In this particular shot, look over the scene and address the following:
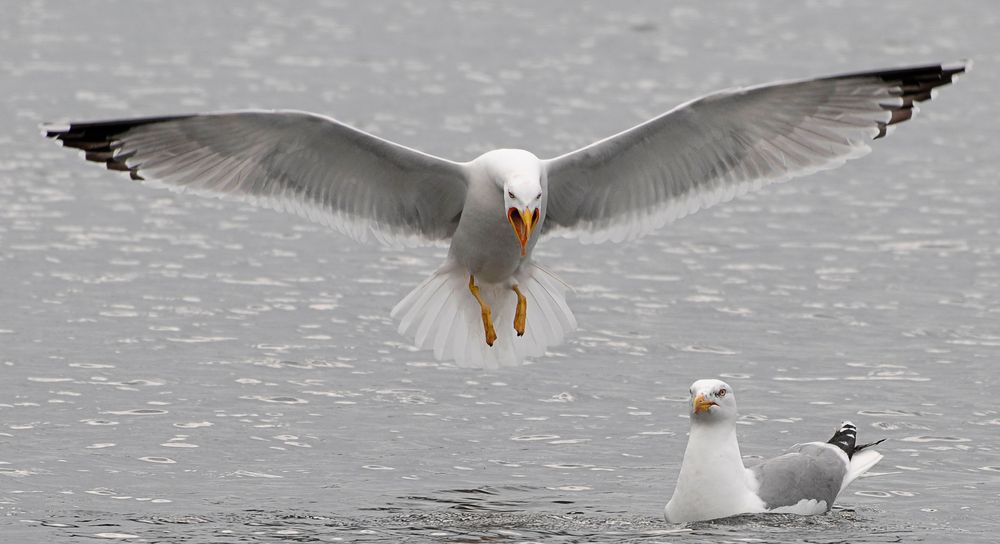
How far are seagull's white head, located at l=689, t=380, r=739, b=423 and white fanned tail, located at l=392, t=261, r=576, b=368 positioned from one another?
200cm

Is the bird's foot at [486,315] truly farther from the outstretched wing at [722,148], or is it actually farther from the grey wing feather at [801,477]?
the grey wing feather at [801,477]

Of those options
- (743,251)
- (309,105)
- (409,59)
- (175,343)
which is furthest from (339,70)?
(175,343)

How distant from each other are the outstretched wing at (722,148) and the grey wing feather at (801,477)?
1.90 metres

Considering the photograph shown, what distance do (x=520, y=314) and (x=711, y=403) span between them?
2074 mm

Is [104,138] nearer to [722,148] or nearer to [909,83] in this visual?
[722,148]

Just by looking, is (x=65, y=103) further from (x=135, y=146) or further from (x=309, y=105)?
(x=135, y=146)

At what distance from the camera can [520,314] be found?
39.0ft

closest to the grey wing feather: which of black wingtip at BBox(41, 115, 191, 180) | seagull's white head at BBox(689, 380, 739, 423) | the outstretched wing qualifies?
seagull's white head at BBox(689, 380, 739, 423)

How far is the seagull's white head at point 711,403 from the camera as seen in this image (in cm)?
1010

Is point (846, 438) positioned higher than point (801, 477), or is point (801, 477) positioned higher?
point (846, 438)

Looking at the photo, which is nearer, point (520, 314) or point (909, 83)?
point (909, 83)

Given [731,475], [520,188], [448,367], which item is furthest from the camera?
[448,367]

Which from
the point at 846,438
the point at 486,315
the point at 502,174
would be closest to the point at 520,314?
the point at 486,315

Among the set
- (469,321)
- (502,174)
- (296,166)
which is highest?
(296,166)
